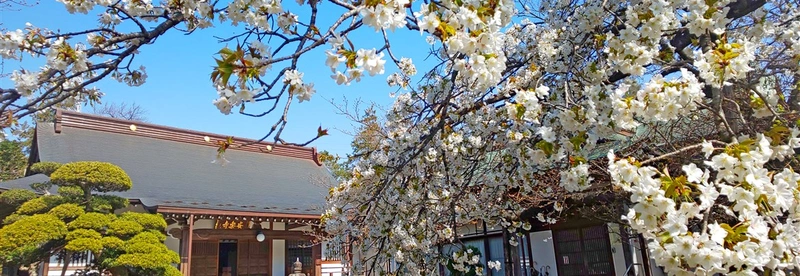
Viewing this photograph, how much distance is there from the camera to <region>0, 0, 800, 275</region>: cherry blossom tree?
5.29 feet

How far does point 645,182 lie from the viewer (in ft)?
5.32

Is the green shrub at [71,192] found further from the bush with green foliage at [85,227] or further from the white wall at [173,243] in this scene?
the white wall at [173,243]

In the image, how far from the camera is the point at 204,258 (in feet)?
28.4

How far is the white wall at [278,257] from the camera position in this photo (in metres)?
9.44

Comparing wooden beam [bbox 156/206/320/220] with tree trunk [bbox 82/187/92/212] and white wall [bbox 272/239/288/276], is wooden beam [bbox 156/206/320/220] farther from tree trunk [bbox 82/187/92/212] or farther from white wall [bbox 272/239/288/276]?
white wall [bbox 272/239/288/276]

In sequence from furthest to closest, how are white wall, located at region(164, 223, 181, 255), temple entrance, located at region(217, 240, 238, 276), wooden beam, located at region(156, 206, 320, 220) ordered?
temple entrance, located at region(217, 240, 238, 276) < white wall, located at region(164, 223, 181, 255) < wooden beam, located at region(156, 206, 320, 220)

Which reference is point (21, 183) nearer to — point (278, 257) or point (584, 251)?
point (278, 257)

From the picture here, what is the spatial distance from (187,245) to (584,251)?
254 inches

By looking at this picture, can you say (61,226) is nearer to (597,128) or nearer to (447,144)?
(447,144)

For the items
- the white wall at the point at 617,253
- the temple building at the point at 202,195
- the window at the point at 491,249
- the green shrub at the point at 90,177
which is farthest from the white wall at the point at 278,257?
the white wall at the point at 617,253

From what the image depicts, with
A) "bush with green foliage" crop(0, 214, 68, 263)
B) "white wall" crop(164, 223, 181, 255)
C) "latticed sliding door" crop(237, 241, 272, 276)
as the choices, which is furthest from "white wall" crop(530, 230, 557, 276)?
"bush with green foliage" crop(0, 214, 68, 263)

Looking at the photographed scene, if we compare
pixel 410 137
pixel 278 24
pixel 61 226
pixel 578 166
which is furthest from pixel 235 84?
pixel 61 226

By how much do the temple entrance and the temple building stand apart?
0.02 metres

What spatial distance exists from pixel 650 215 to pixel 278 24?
1854 mm
